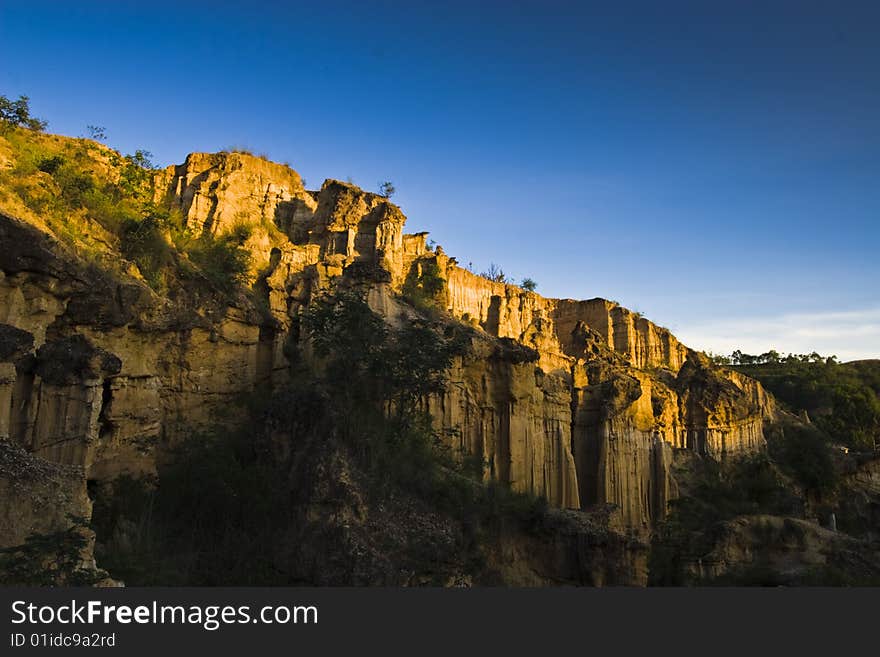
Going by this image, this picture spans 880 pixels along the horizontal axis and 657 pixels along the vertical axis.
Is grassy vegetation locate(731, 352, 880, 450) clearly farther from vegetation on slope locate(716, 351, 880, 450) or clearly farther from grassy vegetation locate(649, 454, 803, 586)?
grassy vegetation locate(649, 454, 803, 586)

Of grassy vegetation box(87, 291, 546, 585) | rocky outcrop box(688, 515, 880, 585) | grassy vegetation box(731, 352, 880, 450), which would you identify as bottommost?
rocky outcrop box(688, 515, 880, 585)

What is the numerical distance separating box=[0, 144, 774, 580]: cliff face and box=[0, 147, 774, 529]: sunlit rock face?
6 centimetres

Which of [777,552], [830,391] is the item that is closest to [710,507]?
[777,552]

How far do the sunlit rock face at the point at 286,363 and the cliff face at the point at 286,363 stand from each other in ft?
0.18

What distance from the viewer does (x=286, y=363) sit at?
25.5m

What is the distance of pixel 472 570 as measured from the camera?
19.2m

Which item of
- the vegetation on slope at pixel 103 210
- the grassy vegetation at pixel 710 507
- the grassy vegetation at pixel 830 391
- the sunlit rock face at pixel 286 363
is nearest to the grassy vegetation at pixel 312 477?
the sunlit rock face at pixel 286 363

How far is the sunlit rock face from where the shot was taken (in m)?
16.8

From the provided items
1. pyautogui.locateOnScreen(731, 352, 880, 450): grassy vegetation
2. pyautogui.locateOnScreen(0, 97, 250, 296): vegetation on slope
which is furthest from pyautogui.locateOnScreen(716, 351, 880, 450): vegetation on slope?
pyautogui.locateOnScreen(0, 97, 250, 296): vegetation on slope

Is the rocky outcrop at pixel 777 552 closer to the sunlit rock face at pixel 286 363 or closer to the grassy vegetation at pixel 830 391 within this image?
the sunlit rock face at pixel 286 363

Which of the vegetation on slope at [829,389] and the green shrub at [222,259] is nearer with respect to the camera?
the green shrub at [222,259]

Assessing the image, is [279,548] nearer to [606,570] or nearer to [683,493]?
[606,570]

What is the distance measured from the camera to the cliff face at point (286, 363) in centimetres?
1680

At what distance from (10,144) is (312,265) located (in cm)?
1139
